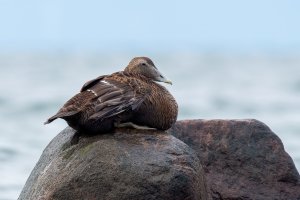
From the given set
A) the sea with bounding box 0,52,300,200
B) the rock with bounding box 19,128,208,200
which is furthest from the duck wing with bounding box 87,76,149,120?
the sea with bounding box 0,52,300,200

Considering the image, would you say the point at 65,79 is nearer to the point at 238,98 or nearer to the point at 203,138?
the point at 238,98

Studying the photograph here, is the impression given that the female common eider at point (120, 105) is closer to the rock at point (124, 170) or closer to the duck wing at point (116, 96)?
the duck wing at point (116, 96)

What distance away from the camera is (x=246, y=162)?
32.8 feet

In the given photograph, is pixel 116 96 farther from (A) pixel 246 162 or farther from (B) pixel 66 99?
(B) pixel 66 99

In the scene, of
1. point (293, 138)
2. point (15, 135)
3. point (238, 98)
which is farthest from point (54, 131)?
point (238, 98)

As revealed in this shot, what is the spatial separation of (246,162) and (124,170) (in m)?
1.75

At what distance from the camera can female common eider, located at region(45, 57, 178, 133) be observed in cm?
888

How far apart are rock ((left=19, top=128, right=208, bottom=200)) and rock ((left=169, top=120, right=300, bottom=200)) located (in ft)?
3.48

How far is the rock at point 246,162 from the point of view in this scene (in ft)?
32.4

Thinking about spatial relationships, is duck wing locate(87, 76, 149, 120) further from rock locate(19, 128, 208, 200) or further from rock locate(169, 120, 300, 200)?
rock locate(169, 120, 300, 200)

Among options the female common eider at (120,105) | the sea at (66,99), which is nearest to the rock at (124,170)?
the female common eider at (120,105)

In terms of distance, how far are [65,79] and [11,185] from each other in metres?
26.3

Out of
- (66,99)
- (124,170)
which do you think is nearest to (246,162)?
(124,170)

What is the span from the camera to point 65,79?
1592 inches
